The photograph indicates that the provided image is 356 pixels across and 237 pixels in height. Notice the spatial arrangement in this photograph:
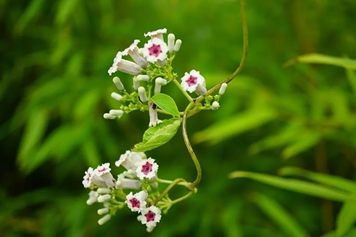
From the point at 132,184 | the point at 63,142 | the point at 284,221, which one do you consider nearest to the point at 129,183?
the point at 132,184

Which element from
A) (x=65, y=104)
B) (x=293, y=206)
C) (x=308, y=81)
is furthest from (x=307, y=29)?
(x=65, y=104)

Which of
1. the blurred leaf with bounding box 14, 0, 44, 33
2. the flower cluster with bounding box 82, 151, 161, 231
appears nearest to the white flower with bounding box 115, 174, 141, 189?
the flower cluster with bounding box 82, 151, 161, 231

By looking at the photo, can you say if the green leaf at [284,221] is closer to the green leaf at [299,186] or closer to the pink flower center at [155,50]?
the green leaf at [299,186]

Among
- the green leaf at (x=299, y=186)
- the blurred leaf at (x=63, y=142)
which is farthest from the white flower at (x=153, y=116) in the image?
the blurred leaf at (x=63, y=142)

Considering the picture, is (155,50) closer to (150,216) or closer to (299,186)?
(150,216)

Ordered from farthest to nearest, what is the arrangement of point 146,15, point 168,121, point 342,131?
point 146,15
point 342,131
point 168,121

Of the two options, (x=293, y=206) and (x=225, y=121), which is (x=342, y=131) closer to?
(x=225, y=121)
